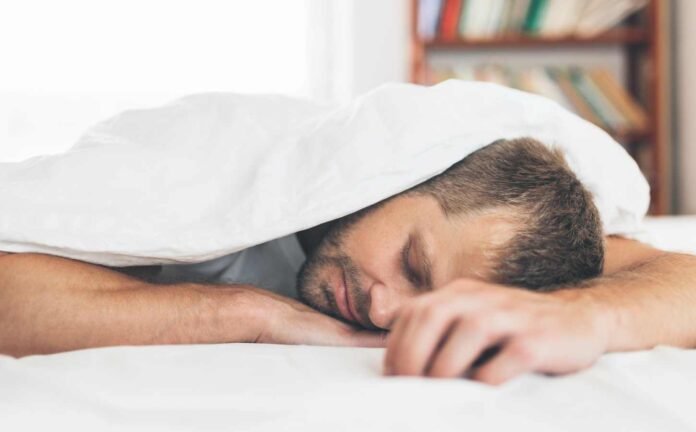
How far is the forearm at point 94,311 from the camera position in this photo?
0.75m

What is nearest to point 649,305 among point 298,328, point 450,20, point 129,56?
point 298,328

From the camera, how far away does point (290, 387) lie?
1.76ft

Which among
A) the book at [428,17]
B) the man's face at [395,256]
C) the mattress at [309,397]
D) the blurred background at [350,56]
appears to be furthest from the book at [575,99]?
the mattress at [309,397]

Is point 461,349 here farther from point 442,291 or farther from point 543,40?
point 543,40

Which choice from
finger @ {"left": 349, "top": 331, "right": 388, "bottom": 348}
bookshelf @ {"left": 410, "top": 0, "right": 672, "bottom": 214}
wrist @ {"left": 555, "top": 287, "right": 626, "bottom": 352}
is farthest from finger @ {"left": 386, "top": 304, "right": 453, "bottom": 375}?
bookshelf @ {"left": 410, "top": 0, "right": 672, "bottom": 214}

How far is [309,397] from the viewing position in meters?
0.50

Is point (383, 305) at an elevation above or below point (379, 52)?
below

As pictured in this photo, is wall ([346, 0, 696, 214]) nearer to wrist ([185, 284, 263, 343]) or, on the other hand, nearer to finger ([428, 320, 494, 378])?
wrist ([185, 284, 263, 343])

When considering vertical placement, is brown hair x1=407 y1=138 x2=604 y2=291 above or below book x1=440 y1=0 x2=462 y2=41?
below

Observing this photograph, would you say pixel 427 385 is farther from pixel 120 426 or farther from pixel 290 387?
pixel 120 426

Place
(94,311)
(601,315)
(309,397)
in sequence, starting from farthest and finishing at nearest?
(94,311), (601,315), (309,397)

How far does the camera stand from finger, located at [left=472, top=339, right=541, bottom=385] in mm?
541

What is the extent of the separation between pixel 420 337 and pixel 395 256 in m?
0.37

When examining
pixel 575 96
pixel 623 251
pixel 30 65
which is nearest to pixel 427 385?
pixel 623 251
